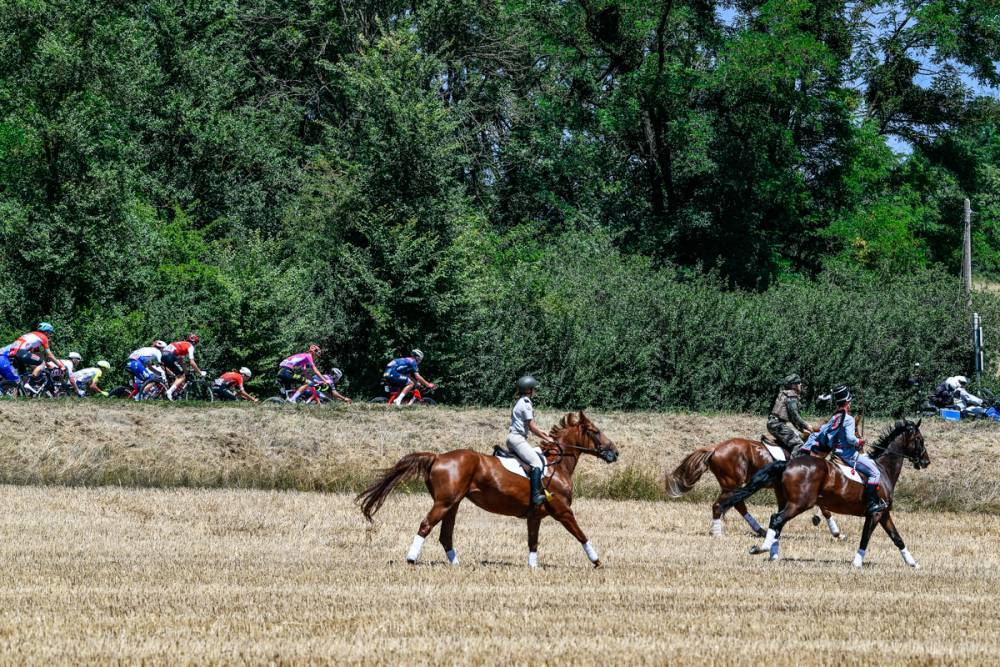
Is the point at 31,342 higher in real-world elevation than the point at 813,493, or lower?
lower

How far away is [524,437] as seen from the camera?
1866 cm

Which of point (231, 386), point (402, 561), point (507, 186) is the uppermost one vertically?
point (507, 186)

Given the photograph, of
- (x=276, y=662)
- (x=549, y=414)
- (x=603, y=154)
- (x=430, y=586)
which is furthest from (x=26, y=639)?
(x=603, y=154)

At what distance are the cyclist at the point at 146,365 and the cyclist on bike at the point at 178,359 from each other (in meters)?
0.23

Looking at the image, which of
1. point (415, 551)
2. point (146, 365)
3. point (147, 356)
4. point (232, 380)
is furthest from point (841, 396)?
point (232, 380)

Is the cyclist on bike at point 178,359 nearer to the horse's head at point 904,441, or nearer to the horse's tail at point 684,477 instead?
the horse's tail at point 684,477

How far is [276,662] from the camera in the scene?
11312 millimetres

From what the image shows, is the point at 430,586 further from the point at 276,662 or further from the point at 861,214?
the point at 861,214

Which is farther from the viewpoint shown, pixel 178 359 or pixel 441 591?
pixel 178 359

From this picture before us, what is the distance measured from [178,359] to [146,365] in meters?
0.93

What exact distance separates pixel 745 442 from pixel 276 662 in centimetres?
1513

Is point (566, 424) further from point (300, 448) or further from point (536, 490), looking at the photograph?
point (300, 448)

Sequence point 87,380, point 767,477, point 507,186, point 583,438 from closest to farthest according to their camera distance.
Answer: point 583,438
point 767,477
point 87,380
point 507,186

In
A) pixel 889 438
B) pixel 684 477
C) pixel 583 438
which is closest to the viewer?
pixel 583 438
